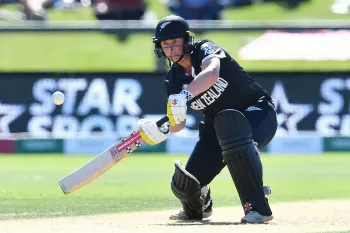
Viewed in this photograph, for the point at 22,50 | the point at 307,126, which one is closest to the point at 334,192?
the point at 307,126

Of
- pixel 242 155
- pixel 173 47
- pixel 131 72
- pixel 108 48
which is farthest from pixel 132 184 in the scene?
pixel 108 48

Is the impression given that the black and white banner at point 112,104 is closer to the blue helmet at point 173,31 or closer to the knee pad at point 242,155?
the blue helmet at point 173,31

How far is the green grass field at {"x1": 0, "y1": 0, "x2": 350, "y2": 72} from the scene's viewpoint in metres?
17.7

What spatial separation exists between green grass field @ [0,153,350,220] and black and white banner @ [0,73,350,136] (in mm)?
729

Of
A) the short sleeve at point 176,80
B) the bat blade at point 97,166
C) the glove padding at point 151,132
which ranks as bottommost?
the bat blade at point 97,166

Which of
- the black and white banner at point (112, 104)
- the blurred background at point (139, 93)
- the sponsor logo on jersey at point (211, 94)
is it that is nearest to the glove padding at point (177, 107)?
the sponsor logo on jersey at point (211, 94)

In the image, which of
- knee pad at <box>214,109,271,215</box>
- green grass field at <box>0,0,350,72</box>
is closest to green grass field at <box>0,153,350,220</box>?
knee pad at <box>214,109,271,215</box>

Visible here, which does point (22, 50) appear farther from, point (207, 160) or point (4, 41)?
point (207, 160)

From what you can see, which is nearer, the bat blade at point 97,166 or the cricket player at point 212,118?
the cricket player at point 212,118

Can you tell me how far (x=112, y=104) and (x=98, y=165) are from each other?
923 cm

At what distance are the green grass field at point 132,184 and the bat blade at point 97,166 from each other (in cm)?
96

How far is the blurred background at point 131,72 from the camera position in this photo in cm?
1517

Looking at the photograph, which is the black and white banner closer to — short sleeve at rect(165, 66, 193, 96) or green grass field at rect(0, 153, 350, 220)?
green grass field at rect(0, 153, 350, 220)

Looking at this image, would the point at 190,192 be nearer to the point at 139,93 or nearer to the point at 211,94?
the point at 211,94
